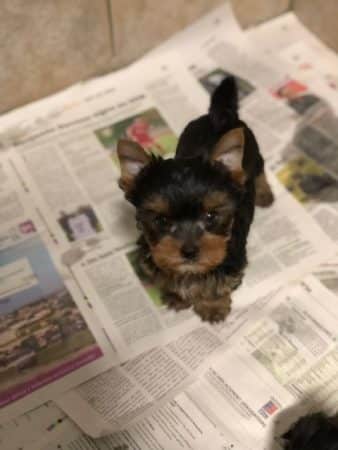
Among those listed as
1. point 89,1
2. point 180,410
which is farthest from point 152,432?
point 89,1

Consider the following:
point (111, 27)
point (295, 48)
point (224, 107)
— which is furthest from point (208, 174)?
point (295, 48)

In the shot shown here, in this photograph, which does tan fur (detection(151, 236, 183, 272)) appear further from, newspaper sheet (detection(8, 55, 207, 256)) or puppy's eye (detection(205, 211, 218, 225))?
newspaper sheet (detection(8, 55, 207, 256))

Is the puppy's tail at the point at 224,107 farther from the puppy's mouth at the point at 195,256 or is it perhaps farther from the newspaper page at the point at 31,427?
the newspaper page at the point at 31,427

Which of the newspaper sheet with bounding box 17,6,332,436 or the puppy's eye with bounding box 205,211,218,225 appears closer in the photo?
the puppy's eye with bounding box 205,211,218,225

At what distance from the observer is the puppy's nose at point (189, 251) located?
3.70ft

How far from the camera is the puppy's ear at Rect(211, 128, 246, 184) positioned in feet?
3.75

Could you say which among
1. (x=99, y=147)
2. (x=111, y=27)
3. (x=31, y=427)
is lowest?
(x=31, y=427)

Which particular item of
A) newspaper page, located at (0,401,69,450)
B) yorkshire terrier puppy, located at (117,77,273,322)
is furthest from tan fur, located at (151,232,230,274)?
newspaper page, located at (0,401,69,450)

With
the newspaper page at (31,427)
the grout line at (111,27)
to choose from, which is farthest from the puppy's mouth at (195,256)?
the grout line at (111,27)

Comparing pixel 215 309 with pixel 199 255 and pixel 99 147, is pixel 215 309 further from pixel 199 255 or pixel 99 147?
pixel 99 147

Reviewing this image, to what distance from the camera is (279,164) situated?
173 centimetres

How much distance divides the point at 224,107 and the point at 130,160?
372mm

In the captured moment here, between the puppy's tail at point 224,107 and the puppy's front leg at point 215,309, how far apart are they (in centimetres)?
44

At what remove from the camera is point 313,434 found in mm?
1115
